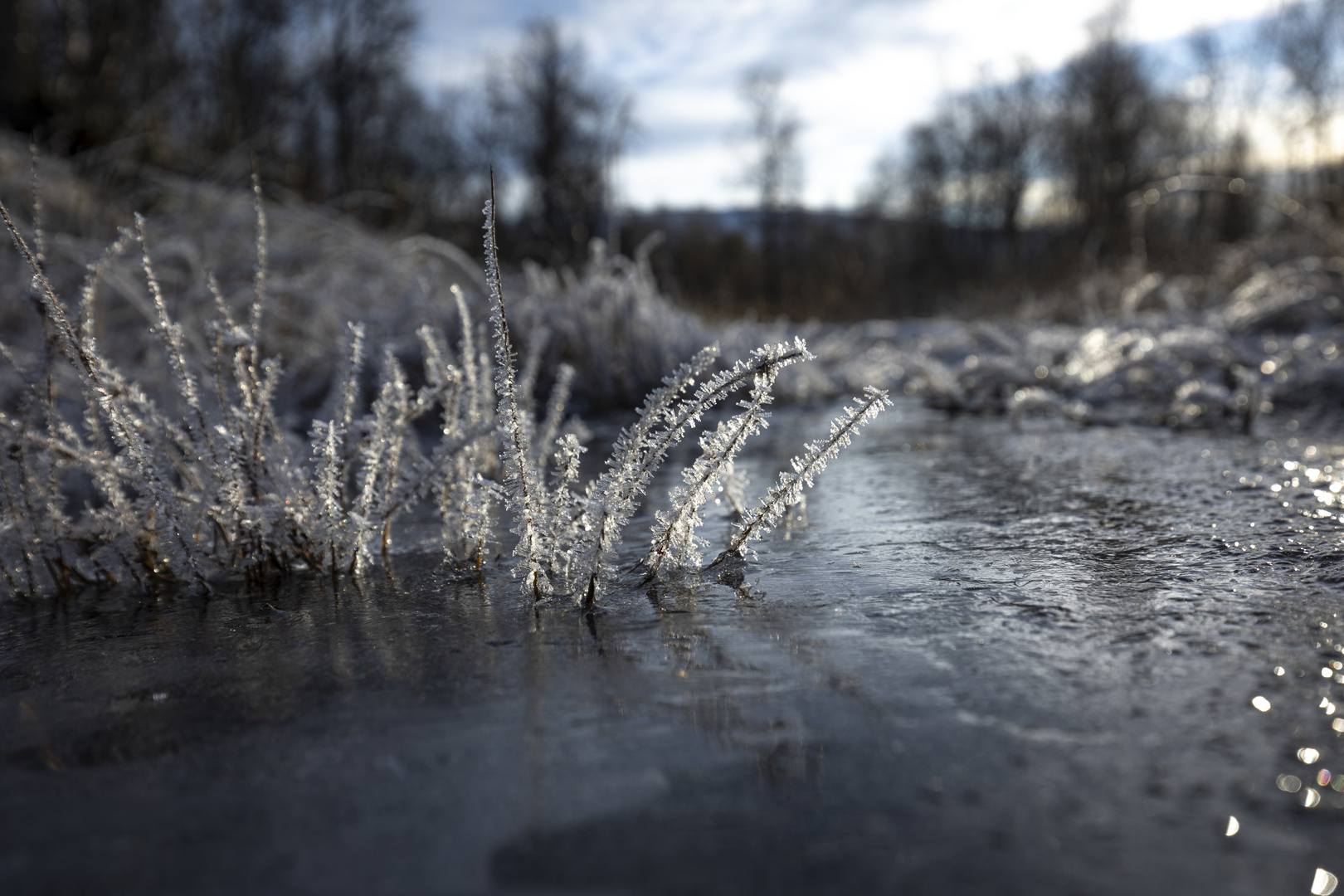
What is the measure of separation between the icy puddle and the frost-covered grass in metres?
0.10

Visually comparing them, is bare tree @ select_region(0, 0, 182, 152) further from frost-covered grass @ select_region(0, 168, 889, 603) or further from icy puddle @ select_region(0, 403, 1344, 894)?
icy puddle @ select_region(0, 403, 1344, 894)

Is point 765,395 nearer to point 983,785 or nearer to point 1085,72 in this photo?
point 983,785

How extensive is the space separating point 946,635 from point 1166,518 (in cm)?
75

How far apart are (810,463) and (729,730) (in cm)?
51

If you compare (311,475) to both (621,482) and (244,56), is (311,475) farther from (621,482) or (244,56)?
(244,56)

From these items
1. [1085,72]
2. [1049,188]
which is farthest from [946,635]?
[1049,188]

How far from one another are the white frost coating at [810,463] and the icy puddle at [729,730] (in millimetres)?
75

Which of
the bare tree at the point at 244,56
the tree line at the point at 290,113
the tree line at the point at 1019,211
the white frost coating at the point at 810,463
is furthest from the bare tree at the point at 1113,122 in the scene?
the white frost coating at the point at 810,463

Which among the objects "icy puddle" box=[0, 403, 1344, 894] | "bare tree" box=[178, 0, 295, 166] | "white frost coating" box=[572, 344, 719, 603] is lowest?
"icy puddle" box=[0, 403, 1344, 894]

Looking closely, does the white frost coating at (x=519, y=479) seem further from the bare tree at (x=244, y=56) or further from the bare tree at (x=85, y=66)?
the bare tree at (x=244, y=56)

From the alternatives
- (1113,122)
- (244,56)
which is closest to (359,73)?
A: (244,56)

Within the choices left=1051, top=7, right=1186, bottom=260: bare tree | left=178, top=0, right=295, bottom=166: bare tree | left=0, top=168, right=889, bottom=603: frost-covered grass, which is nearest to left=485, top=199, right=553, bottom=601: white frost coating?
left=0, top=168, right=889, bottom=603: frost-covered grass

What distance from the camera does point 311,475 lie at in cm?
176

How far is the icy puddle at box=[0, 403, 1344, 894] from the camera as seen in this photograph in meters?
0.63
